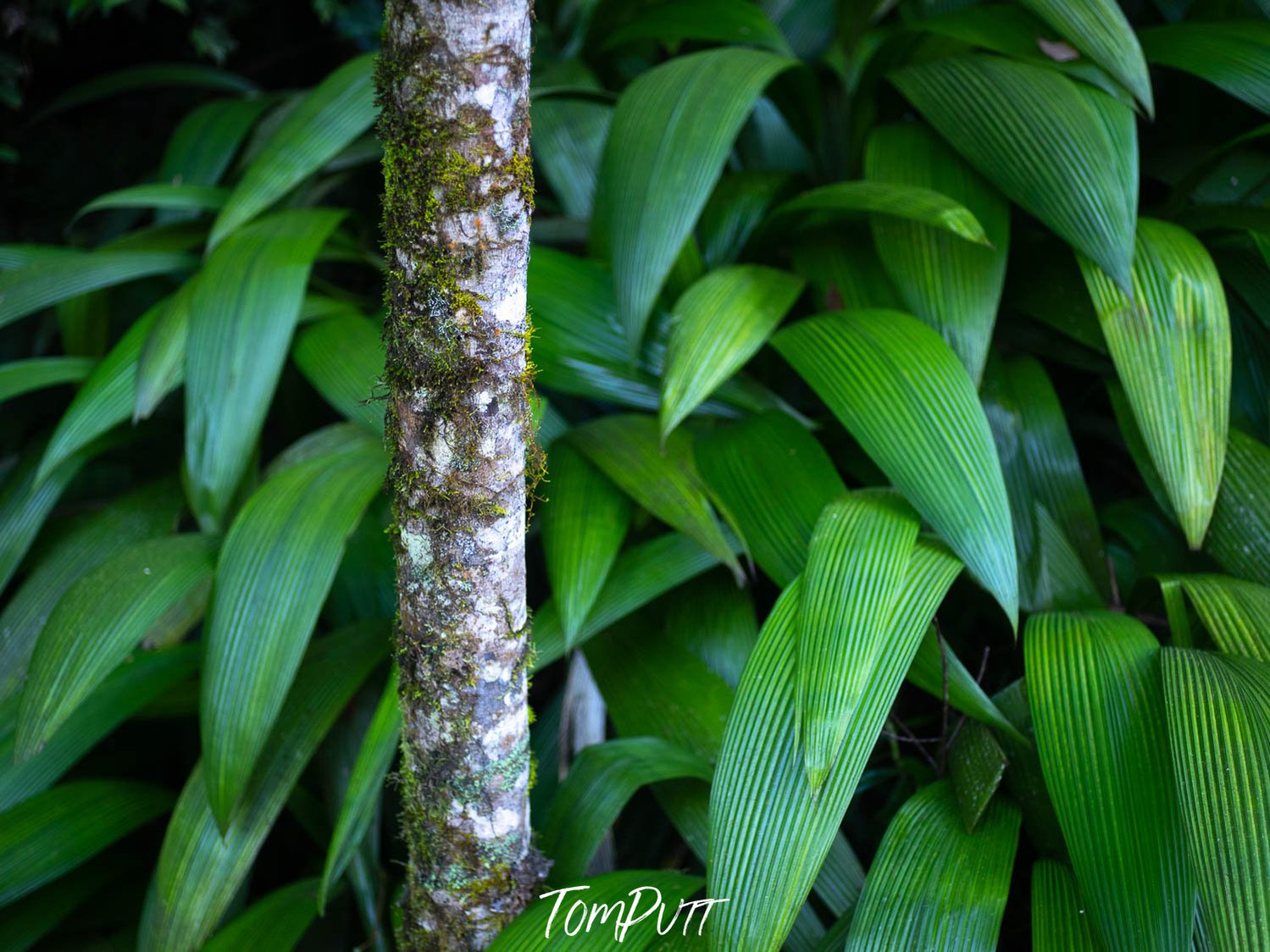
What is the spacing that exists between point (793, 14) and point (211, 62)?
1.32 m

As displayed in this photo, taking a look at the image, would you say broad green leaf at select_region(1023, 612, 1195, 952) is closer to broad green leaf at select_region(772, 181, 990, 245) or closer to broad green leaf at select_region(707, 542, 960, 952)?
broad green leaf at select_region(707, 542, 960, 952)

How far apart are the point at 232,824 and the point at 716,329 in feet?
2.57

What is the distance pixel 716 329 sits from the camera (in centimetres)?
112

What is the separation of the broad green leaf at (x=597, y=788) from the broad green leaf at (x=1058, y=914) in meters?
0.34

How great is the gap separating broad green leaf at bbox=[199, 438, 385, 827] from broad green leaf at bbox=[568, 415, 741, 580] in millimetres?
277

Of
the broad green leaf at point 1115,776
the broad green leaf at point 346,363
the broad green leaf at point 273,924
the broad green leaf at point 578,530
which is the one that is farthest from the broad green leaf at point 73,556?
the broad green leaf at point 1115,776

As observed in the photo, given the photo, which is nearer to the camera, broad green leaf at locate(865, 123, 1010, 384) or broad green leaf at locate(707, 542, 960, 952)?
broad green leaf at locate(707, 542, 960, 952)

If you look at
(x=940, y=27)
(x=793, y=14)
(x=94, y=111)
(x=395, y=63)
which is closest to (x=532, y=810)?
(x=395, y=63)

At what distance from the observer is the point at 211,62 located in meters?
2.14

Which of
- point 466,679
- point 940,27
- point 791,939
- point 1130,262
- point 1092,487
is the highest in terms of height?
point 940,27

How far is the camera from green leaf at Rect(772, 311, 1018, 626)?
92cm

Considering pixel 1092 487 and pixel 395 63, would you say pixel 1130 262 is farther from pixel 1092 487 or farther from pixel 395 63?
pixel 395 63

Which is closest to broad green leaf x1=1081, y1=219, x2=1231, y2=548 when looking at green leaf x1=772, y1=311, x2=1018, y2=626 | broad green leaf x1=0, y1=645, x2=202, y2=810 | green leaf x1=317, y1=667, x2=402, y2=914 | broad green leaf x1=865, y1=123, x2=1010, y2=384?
broad green leaf x1=865, y1=123, x2=1010, y2=384

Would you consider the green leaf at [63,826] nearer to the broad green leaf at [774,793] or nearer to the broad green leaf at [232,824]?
the broad green leaf at [232,824]
